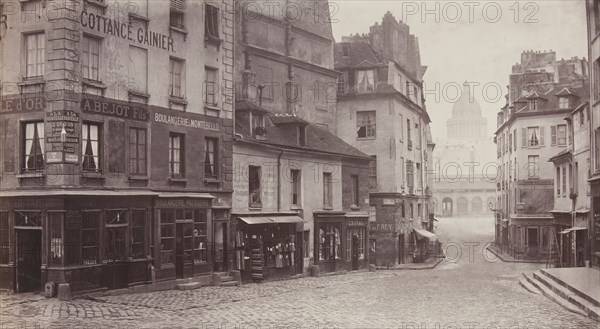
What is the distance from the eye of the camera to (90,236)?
827 inches

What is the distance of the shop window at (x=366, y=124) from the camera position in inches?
1801

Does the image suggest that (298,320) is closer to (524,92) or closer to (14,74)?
(14,74)

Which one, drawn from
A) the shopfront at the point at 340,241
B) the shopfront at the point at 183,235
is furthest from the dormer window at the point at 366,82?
the shopfront at the point at 183,235

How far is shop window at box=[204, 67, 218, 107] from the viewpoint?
27094mm

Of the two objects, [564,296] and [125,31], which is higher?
[125,31]

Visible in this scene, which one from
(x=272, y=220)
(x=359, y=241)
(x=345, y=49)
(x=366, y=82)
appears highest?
(x=345, y=49)

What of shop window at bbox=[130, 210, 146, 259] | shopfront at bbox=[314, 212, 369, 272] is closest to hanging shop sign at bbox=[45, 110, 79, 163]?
shop window at bbox=[130, 210, 146, 259]

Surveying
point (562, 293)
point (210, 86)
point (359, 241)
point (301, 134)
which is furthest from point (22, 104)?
point (359, 241)

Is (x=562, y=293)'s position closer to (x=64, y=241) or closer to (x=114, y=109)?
(x=64, y=241)

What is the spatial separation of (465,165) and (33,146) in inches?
4146

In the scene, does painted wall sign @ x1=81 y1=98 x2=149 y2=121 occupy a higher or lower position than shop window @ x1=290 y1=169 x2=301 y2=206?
higher

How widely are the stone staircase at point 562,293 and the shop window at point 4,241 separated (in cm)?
1754

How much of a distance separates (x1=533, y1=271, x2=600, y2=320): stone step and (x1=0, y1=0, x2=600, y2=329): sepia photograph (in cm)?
13

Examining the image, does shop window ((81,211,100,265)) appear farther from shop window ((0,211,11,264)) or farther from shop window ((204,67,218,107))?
shop window ((204,67,218,107))
